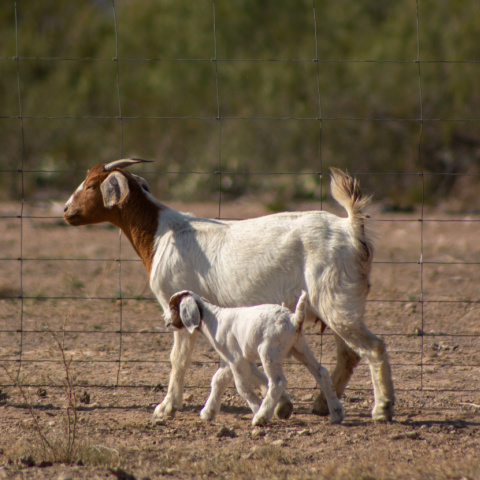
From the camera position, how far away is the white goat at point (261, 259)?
5.47m

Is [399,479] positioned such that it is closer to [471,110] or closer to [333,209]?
[333,209]

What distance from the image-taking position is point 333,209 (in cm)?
1680

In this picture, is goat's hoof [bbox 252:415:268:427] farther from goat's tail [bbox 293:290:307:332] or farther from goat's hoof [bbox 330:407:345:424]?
goat's tail [bbox 293:290:307:332]

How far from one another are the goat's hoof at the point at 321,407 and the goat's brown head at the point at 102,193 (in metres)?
2.22

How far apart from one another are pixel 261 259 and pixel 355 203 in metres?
0.82

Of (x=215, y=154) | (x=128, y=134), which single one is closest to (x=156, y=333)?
(x=215, y=154)

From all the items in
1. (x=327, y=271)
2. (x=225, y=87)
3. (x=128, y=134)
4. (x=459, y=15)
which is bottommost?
(x=327, y=271)

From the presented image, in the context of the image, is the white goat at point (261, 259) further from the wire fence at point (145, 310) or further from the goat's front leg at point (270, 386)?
the wire fence at point (145, 310)

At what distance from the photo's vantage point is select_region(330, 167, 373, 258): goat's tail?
5516mm

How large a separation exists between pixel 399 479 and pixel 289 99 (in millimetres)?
21136

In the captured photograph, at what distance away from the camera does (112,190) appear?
603 cm

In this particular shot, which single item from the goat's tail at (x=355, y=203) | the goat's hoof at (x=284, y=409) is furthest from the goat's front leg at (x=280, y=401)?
the goat's tail at (x=355, y=203)

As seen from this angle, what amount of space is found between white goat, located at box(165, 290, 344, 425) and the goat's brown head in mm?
1107

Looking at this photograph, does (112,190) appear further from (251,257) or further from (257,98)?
(257,98)
